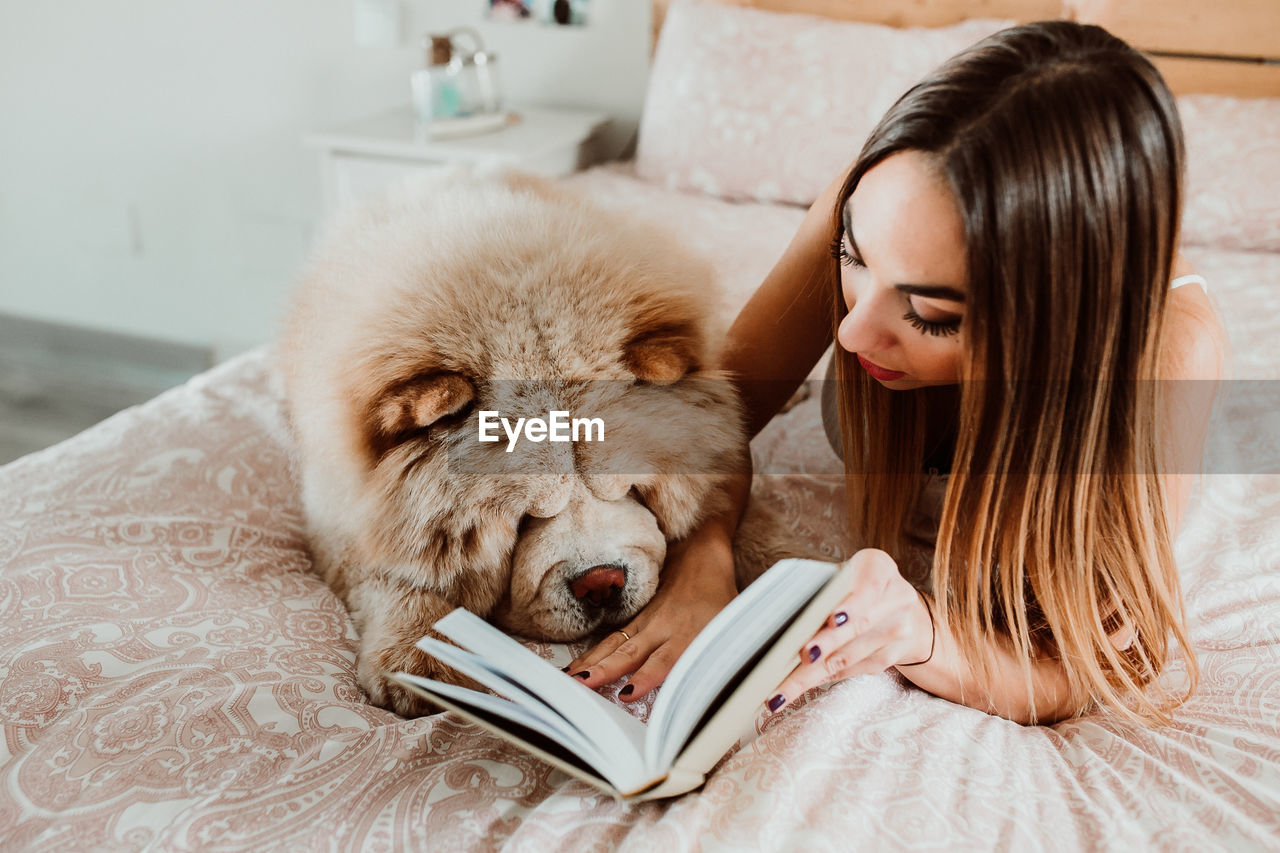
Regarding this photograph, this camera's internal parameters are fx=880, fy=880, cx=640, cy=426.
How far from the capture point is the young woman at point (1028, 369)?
78cm

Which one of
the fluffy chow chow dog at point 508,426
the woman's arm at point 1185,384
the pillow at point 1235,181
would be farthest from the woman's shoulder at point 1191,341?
the pillow at point 1235,181

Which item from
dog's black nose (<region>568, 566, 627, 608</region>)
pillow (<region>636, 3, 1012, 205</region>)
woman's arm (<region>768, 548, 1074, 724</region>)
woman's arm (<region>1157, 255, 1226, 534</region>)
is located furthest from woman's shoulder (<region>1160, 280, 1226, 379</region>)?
pillow (<region>636, 3, 1012, 205</region>)

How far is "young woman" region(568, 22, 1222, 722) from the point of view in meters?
0.78

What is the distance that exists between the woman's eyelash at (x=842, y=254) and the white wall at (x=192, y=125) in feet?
7.44

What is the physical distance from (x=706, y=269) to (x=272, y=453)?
0.73 metres

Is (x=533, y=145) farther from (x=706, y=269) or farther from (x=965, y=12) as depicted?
(x=706, y=269)

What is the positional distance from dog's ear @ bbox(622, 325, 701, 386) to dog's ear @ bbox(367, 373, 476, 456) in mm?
177

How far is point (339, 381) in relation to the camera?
38.2 inches

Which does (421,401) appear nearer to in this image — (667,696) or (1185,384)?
(667,696)

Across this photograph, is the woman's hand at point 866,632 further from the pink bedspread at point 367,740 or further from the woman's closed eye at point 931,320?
the woman's closed eye at point 931,320

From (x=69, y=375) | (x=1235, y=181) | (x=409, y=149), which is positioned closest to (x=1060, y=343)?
(x=1235, y=181)

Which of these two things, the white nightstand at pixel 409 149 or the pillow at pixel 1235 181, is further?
the white nightstand at pixel 409 149

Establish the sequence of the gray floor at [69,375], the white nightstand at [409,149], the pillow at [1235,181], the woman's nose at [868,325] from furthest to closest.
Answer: the gray floor at [69,375]
the white nightstand at [409,149]
the pillow at [1235,181]
the woman's nose at [868,325]

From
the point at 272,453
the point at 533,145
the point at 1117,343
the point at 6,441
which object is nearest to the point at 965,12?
the point at 533,145
